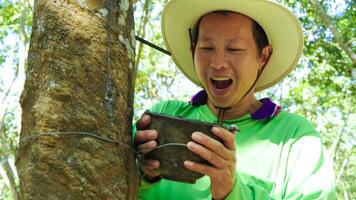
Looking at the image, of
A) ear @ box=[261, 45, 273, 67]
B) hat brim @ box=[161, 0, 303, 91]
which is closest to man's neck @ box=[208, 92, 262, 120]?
ear @ box=[261, 45, 273, 67]

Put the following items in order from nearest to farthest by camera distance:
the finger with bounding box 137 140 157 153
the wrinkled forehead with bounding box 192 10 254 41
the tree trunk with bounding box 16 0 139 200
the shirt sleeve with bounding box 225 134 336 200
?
the tree trunk with bounding box 16 0 139 200 → the finger with bounding box 137 140 157 153 → the shirt sleeve with bounding box 225 134 336 200 → the wrinkled forehead with bounding box 192 10 254 41

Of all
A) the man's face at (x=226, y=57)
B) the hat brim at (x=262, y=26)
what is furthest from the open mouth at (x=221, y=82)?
the hat brim at (x=262, y=26)

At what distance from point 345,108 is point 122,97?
13.7 meters

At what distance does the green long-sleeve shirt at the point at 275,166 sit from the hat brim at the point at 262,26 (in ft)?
1.17

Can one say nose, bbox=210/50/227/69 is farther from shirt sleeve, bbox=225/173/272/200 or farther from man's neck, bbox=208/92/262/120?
shirt sleeve, bbox=225/173/272/200

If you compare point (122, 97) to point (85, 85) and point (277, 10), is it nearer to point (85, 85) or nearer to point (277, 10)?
point (85, 85)

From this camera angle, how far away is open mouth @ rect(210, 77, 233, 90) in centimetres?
207

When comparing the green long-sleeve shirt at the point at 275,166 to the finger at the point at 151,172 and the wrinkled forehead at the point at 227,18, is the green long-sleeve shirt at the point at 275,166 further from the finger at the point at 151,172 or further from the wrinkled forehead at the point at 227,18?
the wrinkled forehead at the point at 227,18

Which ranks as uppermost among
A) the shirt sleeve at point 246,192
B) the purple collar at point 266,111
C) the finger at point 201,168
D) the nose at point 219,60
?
the nose at point 219,60

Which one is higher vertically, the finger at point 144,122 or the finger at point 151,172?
the finger at point 144,122

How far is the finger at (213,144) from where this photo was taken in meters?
1.47

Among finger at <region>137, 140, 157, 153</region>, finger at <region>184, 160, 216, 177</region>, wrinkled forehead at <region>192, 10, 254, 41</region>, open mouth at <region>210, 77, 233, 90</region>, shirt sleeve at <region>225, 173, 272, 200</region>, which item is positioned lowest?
→ shirt sleeve at <region>225, 173, 272, 200</region>

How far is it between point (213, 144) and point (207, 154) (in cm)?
3

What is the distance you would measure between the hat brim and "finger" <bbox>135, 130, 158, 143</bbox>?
745 mm
